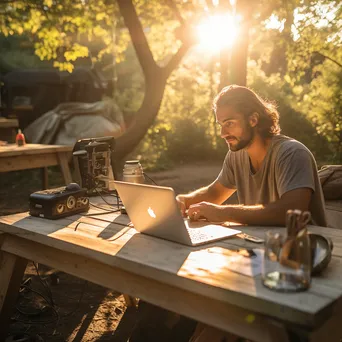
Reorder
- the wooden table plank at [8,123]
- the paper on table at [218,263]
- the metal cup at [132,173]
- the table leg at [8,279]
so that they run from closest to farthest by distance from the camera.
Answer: the paper on table at [218,263] < the table leg at [8,279] < the metal cup at [132,173] < the wooden table plank at [8,123]

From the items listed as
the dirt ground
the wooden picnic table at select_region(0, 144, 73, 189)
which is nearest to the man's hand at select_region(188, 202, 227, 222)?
the dirt ground

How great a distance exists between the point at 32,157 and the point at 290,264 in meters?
4.96

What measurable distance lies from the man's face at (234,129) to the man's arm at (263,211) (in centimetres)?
46

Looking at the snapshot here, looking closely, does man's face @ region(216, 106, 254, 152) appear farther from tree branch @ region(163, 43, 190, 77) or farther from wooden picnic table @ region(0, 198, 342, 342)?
tree branch @ region(163, 43, 190, 77)

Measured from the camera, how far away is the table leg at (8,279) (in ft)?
9.05

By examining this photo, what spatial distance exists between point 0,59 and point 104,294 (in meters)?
14.0

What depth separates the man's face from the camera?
9.59 ft

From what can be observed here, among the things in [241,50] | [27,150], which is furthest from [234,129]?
[241,50]

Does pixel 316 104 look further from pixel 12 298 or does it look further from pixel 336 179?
pixel 12 298

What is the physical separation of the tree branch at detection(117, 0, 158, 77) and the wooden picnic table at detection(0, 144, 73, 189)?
408 centimetres

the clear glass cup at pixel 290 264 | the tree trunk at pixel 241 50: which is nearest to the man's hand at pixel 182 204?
the clear glass cup at pixel 290 264

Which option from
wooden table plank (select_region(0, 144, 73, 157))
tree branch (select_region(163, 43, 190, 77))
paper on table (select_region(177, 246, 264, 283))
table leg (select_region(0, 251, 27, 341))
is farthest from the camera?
tree branch (select_region(163, 43, 190, 77))

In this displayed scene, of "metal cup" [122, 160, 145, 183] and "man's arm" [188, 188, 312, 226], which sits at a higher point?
"metal cup" [122, 160, 145, 183]

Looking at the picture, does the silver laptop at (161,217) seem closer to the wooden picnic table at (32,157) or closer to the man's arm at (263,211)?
the man's arm at (263,211)
